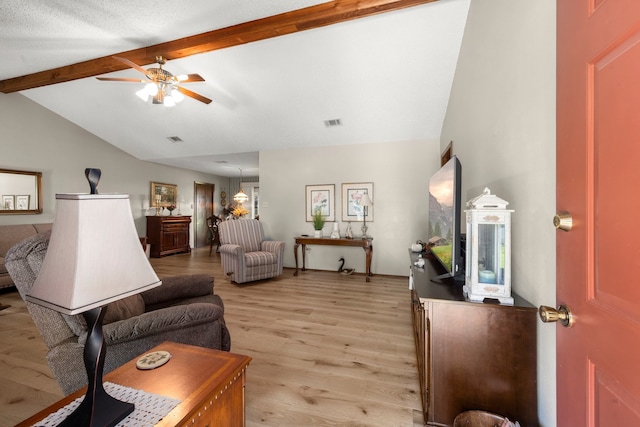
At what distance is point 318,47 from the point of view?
9.90 feet

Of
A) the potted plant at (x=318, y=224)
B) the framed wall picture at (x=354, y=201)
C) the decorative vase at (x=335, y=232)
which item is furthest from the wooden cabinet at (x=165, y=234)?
the framed wall picture at (x=354, y=201)

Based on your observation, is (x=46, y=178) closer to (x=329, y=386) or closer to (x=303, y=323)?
(x=303, y=323)

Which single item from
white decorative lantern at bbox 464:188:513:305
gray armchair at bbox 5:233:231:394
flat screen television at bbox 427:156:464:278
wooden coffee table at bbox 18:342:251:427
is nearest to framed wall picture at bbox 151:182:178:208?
gray armchair at bbox 5:233:231:394

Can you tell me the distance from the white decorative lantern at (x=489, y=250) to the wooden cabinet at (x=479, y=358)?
8cm

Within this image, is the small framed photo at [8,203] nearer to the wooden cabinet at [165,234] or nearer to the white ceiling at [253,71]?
the white ceiling at [253,71]

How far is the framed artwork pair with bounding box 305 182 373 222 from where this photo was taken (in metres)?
4.82

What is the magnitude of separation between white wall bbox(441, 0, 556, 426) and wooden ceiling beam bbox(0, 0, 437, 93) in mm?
968

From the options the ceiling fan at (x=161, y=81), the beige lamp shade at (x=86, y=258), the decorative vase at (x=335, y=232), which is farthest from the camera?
the decorative vase at (x=335, y=232)

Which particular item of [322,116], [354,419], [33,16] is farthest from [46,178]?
[354,419]

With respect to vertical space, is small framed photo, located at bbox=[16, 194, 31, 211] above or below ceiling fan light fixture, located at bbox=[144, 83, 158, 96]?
below

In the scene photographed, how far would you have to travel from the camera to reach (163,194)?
715cm

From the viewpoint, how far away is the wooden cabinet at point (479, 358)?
119 cm

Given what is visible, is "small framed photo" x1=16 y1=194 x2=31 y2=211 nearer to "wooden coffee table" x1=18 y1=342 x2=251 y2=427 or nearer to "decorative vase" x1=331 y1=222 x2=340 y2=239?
"decorative vase" x1=331 y1=222 x2=340 y2=239

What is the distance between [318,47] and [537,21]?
7.72 ft
